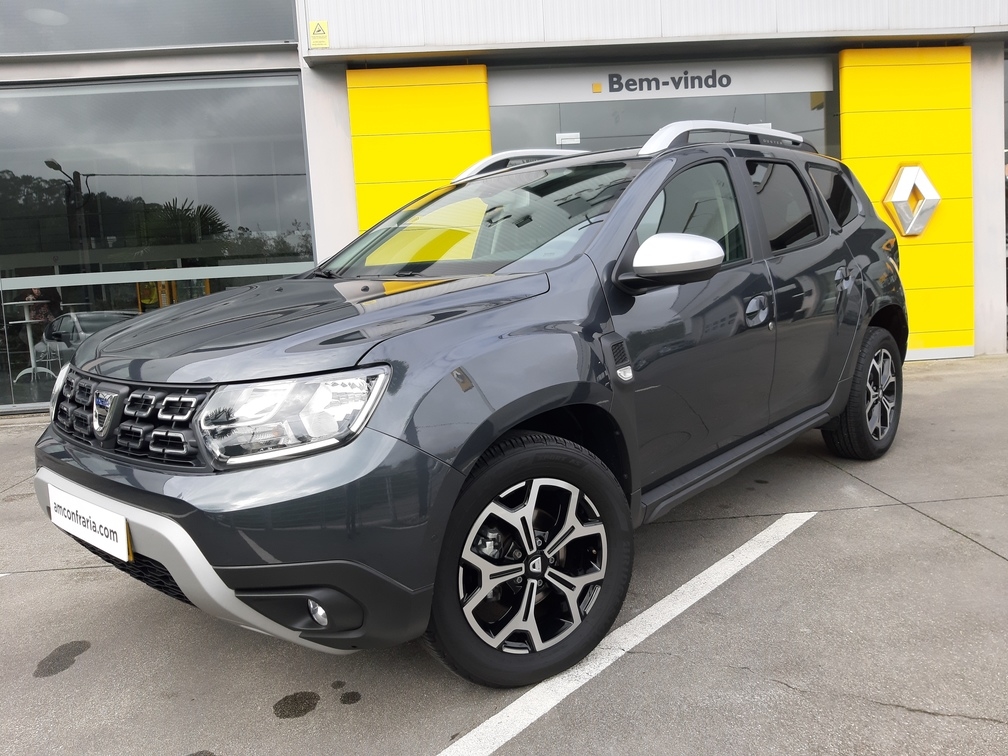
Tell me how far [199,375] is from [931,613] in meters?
2.43

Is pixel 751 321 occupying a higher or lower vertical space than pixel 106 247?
lower

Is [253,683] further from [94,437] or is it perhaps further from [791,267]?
[791,267]

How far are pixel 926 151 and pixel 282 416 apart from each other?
8.51 metres

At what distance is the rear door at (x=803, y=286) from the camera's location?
10.6 feet

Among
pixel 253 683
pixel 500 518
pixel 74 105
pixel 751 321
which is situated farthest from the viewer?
pixel 74 105

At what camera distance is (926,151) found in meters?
8.13

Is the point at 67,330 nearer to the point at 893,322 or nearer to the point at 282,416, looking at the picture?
the point at 282,416

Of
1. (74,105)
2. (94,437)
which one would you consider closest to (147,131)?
(74,105)

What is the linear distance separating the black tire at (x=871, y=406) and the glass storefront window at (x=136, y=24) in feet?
20.7

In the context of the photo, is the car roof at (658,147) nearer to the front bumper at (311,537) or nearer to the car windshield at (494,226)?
the car windshield at (494,226)

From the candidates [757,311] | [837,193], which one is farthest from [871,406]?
[757,311]

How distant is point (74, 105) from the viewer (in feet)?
25.1

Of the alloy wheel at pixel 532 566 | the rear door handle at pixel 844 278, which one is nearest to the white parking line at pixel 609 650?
the alloy wheel at pixel 532 566

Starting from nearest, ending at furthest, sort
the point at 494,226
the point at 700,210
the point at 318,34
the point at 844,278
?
the point at 494,226 < the point at 700,210 < the point at 844,278 < the point at 318,34
